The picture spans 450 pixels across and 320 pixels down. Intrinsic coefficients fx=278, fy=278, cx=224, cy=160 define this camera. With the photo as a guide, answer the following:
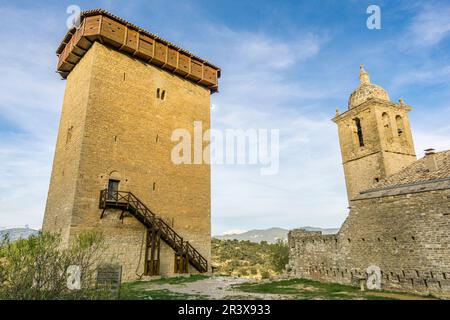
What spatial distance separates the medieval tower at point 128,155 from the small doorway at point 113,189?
53mm

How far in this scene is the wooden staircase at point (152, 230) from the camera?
1414 centimetres

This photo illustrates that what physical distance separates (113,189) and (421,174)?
14243 millimetres

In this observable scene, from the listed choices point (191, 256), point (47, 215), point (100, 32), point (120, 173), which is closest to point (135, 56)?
point (100, 32)

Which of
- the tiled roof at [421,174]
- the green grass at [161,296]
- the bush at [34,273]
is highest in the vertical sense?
the tiled roof at [421,174]

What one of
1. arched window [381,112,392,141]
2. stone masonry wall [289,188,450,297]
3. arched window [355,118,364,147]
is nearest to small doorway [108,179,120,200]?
stone masonry wall [289,188,450,297]

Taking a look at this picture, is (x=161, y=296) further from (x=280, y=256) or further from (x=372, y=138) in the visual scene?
(x=372, y=138)

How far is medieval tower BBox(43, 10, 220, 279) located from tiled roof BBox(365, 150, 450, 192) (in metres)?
10.5

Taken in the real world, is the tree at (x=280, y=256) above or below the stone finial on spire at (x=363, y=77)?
below

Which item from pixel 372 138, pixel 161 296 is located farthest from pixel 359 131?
pixel 161 296

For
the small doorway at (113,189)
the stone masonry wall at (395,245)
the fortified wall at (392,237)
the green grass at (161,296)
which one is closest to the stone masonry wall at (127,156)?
the small doorway at (113,189)

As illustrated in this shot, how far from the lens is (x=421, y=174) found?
11430mm

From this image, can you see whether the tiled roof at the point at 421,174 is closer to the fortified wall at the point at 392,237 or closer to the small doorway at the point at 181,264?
the fortified wall at the point at 392,237

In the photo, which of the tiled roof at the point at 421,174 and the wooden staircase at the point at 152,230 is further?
the wooden staircase at the point at 152,230
